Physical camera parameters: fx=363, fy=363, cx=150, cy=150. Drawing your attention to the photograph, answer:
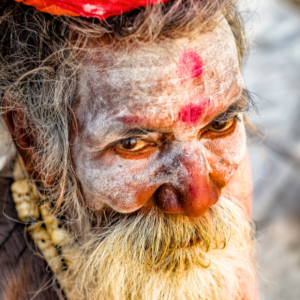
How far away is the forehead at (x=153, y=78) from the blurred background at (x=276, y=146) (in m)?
0.71

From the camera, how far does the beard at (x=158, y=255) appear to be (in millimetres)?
1193

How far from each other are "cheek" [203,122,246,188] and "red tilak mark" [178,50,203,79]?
25 centimetres

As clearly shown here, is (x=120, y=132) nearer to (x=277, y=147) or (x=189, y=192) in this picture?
(x=189, y=192)

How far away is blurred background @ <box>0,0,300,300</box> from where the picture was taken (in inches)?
106

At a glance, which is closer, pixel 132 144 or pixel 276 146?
pixel 132 144

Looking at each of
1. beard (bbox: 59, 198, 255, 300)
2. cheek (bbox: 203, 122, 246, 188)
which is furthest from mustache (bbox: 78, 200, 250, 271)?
cheek (bbox: 203, 122, 246, 188)

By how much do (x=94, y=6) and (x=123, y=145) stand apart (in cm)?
40

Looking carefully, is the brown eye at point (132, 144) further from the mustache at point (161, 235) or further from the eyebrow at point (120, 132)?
the mustache at point (161, 235)

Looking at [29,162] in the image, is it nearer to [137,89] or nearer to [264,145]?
[137,89]

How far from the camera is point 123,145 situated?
1115 mm

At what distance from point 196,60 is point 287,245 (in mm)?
2252

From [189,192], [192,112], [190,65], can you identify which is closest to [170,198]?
[189,192]

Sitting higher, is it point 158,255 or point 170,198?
point 170,198

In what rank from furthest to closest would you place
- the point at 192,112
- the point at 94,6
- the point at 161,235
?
the point at 161,235 → the point at 192,112 → the point at 94,6
